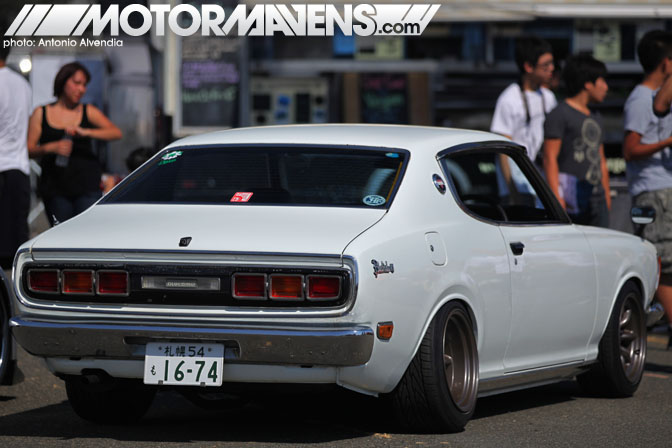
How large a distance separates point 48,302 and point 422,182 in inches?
67.4

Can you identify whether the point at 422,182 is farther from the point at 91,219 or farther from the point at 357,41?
the point at 357,41

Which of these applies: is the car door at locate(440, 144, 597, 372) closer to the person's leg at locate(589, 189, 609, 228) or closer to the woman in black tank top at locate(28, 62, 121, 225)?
the person's leg at locate(589, 189, 609, 228)

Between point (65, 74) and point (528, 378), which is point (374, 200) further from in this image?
point (65, 74)

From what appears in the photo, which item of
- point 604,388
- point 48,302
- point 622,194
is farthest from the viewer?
point 622,194

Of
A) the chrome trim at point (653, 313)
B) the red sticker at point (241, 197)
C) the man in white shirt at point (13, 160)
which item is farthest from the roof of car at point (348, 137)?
the man in white shirt at point (13, 160)

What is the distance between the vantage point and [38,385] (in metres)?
8.12

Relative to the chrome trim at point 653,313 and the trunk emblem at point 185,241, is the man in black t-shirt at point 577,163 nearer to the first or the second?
the chrome trim at point 653,313

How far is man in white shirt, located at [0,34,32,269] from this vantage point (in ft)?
29.1

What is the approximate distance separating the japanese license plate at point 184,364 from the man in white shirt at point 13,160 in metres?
3.18

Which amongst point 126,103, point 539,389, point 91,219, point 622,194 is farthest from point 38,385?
point 126,103

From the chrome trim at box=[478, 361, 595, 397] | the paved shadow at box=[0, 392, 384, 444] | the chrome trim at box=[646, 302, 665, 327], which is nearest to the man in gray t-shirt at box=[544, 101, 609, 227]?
the chrome trim at box=[646, 302, 665, 327]

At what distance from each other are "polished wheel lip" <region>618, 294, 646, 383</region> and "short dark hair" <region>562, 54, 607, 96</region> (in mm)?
2497

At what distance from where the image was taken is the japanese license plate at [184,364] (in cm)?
574

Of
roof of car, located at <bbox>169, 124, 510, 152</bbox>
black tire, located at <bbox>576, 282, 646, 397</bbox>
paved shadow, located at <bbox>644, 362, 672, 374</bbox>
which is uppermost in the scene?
roof of car, located at <bbox>169, 124, 510, 152</bbox>
